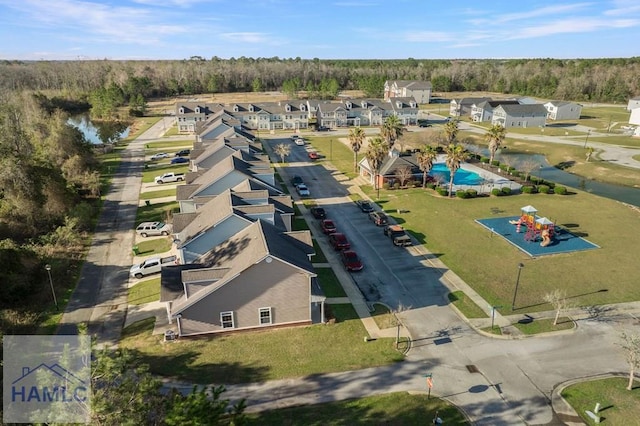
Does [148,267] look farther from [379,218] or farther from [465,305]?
[465,305]

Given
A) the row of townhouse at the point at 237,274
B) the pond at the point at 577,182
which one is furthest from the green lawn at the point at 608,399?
the pond at the point at 577,182

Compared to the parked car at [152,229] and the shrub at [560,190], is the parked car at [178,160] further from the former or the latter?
the shrub at [560,190]

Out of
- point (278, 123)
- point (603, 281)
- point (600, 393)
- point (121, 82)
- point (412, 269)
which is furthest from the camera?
point (121, 82)

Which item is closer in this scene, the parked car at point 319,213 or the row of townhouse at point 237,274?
the row of townhouse at point 237,274

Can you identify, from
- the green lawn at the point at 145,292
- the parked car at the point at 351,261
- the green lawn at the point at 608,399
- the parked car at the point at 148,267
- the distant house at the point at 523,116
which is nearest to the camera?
the green lawn at the point at 608,399

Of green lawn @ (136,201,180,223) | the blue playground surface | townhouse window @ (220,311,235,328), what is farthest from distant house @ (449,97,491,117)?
townhouse window @ (220,311,235,328)

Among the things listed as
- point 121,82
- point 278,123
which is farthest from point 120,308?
point 121,82

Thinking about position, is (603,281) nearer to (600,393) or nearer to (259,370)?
(600,393)
